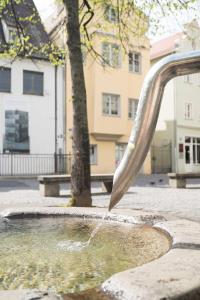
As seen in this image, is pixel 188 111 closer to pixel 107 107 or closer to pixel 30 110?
pixel 107 107

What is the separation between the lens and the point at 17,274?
3.00 m

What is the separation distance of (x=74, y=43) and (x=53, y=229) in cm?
→ 396

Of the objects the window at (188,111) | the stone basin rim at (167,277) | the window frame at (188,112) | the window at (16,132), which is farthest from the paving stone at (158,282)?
the window at (188,111)

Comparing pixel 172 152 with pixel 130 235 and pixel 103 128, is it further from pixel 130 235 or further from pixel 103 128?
pixel 130 235

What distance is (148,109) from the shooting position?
219cm

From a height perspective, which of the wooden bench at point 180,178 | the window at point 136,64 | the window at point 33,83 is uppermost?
the window at point 136,64

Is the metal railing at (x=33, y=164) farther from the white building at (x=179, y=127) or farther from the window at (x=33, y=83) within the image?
the white building at (x=179, y=127)

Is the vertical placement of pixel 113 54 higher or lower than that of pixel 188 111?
higher

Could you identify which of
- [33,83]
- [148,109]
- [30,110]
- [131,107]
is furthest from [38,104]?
[148,109]

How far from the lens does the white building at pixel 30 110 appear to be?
75.7 feet

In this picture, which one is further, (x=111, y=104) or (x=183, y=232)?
(x=111, y=104)

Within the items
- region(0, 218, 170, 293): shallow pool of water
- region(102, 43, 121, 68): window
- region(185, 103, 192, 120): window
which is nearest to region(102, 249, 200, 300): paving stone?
region(0, 218, 170, 293): shallow pool of water

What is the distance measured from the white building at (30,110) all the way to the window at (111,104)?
304 cm

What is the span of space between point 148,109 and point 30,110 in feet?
73.1
